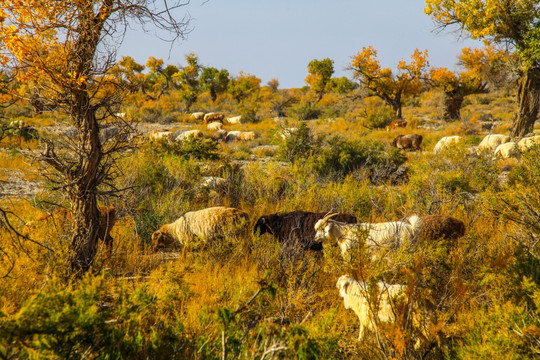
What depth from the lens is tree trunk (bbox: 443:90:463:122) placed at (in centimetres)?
2283

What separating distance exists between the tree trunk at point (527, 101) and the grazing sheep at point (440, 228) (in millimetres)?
11453

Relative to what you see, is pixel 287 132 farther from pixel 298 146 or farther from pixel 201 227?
pixel 201 227

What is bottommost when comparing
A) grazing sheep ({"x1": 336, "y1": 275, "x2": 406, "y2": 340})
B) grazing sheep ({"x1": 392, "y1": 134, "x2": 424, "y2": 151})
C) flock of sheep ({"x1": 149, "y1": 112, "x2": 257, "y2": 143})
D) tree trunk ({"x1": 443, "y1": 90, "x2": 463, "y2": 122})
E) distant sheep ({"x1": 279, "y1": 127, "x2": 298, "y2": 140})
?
grazing sheep ({"x1": 336, "y1": 275, "x2": 406, "y2": 340})

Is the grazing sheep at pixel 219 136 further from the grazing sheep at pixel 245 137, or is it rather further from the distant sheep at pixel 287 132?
the distant sheep at pixel 287 132

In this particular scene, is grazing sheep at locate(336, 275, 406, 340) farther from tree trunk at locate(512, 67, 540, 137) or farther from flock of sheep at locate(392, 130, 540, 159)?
tree trunk at locate(512, 67, 540, 137)

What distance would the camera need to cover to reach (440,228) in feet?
17.2

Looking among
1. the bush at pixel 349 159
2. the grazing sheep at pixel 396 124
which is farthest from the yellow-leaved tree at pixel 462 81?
the bush at pixel 349 159

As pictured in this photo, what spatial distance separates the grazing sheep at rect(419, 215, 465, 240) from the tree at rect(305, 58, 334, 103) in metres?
32.9

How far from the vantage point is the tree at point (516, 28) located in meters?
12.4

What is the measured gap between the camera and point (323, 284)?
4535 mm

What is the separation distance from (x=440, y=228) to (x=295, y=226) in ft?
7.39

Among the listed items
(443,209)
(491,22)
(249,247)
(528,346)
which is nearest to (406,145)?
(491,22)

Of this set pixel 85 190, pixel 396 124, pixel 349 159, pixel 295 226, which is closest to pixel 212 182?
pixel 295 226

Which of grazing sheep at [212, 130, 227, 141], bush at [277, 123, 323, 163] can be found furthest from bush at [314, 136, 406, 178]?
grazing sheep at [212, 130, 227, 141]
